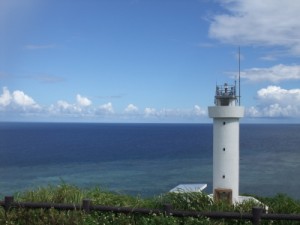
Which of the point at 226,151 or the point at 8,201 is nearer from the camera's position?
the point at 8,201

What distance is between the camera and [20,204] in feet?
26.7

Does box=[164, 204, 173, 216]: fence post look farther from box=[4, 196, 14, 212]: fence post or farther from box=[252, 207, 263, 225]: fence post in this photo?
box=[4, 196, 14, 212]: fence post

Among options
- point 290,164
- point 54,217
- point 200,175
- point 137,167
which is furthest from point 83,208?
point 290,164

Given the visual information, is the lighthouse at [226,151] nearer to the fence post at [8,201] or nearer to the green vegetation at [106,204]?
the green vegetation at [106,204]

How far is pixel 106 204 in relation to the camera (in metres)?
9.07

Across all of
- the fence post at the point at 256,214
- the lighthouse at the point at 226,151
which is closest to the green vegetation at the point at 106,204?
the fence post at the point at 256,214

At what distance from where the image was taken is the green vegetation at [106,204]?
25.5ft

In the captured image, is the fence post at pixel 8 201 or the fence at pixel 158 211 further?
the fence post at pixel 8 201

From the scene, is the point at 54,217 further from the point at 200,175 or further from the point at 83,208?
the point at 200,175

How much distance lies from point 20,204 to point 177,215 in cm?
327

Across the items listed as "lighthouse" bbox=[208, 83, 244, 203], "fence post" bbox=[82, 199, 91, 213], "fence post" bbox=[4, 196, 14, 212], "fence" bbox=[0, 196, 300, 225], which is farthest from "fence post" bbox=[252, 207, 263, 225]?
"lighthouse" bbox=[208, 83, 244, 203]

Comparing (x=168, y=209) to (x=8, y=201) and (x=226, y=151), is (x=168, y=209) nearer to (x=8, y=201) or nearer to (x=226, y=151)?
(x=8, y=201)

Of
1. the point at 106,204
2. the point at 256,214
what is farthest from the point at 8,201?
the point at 256,214

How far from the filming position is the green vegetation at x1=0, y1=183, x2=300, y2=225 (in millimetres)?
7781
